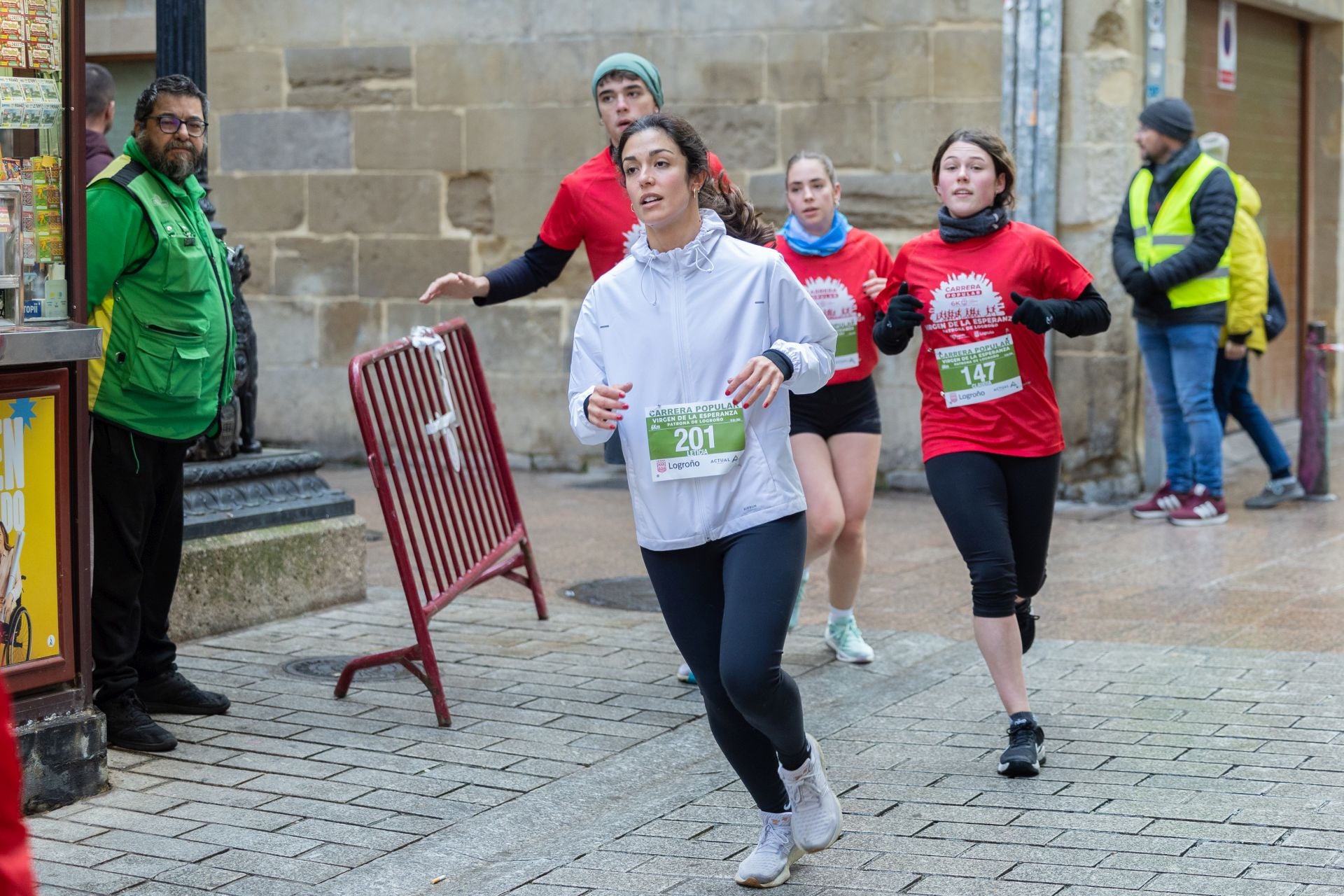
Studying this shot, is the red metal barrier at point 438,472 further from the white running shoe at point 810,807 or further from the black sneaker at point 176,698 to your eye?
the white running shoe at point 810,807

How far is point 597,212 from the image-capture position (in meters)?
6.04

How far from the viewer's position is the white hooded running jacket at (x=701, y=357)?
411cm

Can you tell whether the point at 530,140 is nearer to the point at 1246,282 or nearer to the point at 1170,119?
the point at 1170,119

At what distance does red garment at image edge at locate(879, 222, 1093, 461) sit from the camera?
5.20 metres

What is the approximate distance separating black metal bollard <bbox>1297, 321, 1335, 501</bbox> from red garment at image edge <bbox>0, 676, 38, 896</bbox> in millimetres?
9034

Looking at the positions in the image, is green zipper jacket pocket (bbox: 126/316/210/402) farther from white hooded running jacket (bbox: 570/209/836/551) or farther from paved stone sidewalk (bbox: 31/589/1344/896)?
white hooded running jacket (bbox: 570/209/836/551)

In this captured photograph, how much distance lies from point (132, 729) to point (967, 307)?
273cm

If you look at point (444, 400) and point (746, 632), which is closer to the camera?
point (746, 632)

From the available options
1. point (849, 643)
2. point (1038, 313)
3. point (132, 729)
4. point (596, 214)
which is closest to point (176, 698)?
point (132, 729)

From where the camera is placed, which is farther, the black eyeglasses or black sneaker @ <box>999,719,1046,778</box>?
the black eyeglasses

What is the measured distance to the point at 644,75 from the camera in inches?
232

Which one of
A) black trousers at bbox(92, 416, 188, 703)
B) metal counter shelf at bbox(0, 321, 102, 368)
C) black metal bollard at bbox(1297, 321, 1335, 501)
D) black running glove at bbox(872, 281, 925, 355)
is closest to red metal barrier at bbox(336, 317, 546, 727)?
black trousers at bbox(92, 416, 188, 703)

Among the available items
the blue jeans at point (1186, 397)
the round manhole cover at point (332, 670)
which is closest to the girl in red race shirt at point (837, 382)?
the round manhole cover at point (332, 670)

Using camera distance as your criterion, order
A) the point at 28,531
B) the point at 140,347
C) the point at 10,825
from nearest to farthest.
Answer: the point at 10,825 < the point at 28,531 < the point at 140,347
